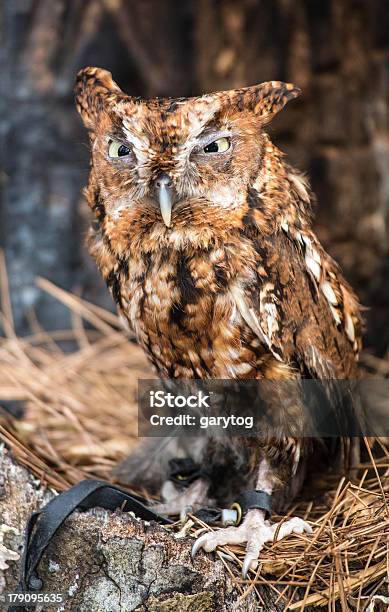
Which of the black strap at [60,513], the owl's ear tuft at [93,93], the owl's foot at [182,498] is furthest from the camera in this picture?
the owl's foot at [182,498]

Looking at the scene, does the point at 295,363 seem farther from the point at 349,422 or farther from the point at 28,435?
the point at 28,435

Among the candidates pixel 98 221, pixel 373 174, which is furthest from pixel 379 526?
pixel 373 174

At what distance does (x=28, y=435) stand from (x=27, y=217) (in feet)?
3.82

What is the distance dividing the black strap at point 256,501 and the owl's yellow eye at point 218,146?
0.93 metres

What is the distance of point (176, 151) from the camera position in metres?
1.77

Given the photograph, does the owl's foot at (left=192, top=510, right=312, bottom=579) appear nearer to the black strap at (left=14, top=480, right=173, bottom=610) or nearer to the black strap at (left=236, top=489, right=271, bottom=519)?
the black strap at (left=236, top=489, right=271, bottom=519)

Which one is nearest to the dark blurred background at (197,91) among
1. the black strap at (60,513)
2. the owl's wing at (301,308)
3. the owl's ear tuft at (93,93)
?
the owl's ear tuft at (93,93)

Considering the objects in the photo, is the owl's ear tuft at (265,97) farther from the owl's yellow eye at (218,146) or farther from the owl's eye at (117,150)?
the owl's eye at (117,150)

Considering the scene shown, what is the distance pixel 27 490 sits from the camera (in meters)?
1.96

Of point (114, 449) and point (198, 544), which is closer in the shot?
point (198, 544)

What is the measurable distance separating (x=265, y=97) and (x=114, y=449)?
1.31m

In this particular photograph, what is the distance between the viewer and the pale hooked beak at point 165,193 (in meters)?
1.77

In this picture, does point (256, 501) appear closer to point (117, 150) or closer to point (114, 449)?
point (114, 449)

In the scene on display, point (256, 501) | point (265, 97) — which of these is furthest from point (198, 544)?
point (265, 97)
